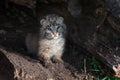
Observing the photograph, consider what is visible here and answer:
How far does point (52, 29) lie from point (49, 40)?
10.3 inches

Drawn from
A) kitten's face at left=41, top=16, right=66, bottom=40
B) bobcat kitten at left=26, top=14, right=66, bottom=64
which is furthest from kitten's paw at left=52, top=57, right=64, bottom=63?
kitten's face at left=41, top=16, right=66, bottom=40

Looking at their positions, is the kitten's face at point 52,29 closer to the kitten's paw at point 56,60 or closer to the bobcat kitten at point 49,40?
the bobcat kitten at point 49,40

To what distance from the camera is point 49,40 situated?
5.68m

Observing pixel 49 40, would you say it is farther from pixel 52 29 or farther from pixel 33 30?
pixel 33 30

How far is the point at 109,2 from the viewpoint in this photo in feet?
16.3

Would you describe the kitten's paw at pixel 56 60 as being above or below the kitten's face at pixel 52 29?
below

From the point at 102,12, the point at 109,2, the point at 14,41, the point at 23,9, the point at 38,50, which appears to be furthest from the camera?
the point at 23,9

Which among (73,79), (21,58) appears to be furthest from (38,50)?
(73,79)

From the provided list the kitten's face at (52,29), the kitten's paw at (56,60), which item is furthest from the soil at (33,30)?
the kitten's face at (52,29)

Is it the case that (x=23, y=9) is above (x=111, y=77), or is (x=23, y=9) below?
above

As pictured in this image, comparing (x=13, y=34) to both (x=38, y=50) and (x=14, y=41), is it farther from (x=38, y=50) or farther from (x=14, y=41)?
(x=38, y=50)

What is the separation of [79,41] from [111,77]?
838mm

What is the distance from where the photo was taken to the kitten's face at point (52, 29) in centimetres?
550

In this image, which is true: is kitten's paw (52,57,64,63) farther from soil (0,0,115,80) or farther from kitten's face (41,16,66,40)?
kitten's face (41,16,66,40)
